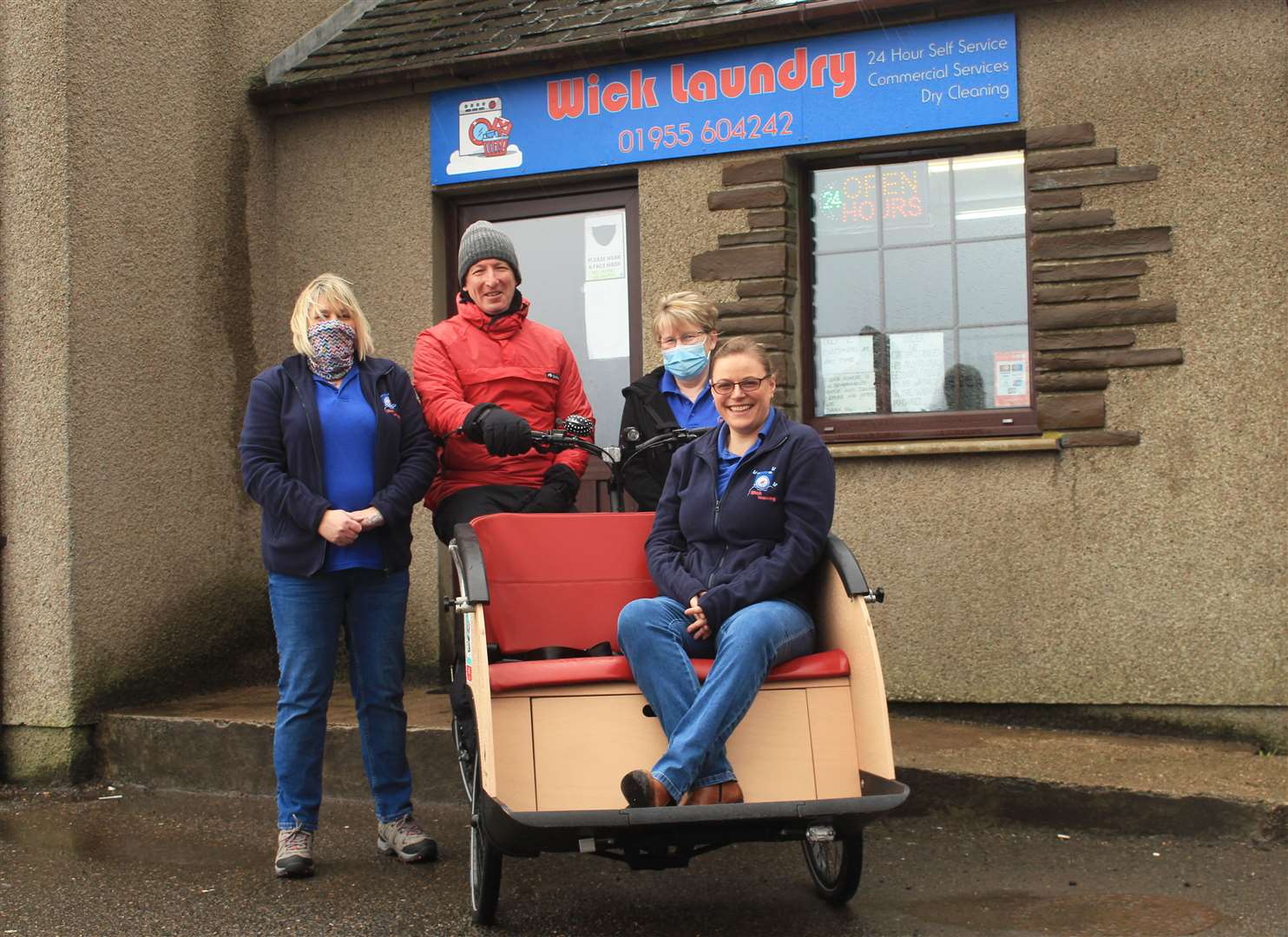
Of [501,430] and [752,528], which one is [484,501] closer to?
[501,430]

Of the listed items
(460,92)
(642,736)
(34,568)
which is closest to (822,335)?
(460,92)

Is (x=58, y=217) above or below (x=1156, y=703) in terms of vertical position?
above

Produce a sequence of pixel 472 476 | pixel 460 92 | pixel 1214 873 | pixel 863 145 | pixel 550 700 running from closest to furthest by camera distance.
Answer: pixel 550 700 < pixel 1214 873 < pixel 472 476 < pixel 863 145 < pixel 460 92

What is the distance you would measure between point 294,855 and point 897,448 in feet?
10.8

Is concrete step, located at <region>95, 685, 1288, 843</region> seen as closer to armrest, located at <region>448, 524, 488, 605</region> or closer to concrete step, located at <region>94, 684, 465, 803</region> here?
concrete step, located at <region>94, 684, 465, 803</region>

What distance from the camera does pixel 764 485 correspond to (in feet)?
14.4

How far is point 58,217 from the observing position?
21.5 feet

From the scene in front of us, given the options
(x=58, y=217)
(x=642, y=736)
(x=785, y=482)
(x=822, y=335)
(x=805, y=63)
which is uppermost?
(x=805, y=63)

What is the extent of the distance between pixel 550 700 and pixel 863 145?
12.4 feet

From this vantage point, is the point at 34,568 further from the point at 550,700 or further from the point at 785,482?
the point at 785,482

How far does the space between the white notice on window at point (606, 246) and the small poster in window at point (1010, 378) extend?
206cm

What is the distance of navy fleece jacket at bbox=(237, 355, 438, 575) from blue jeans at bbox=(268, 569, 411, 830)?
0.39 feet

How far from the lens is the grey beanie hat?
511 cm

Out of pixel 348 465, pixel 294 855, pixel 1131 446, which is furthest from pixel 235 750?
pixel 1131 446
